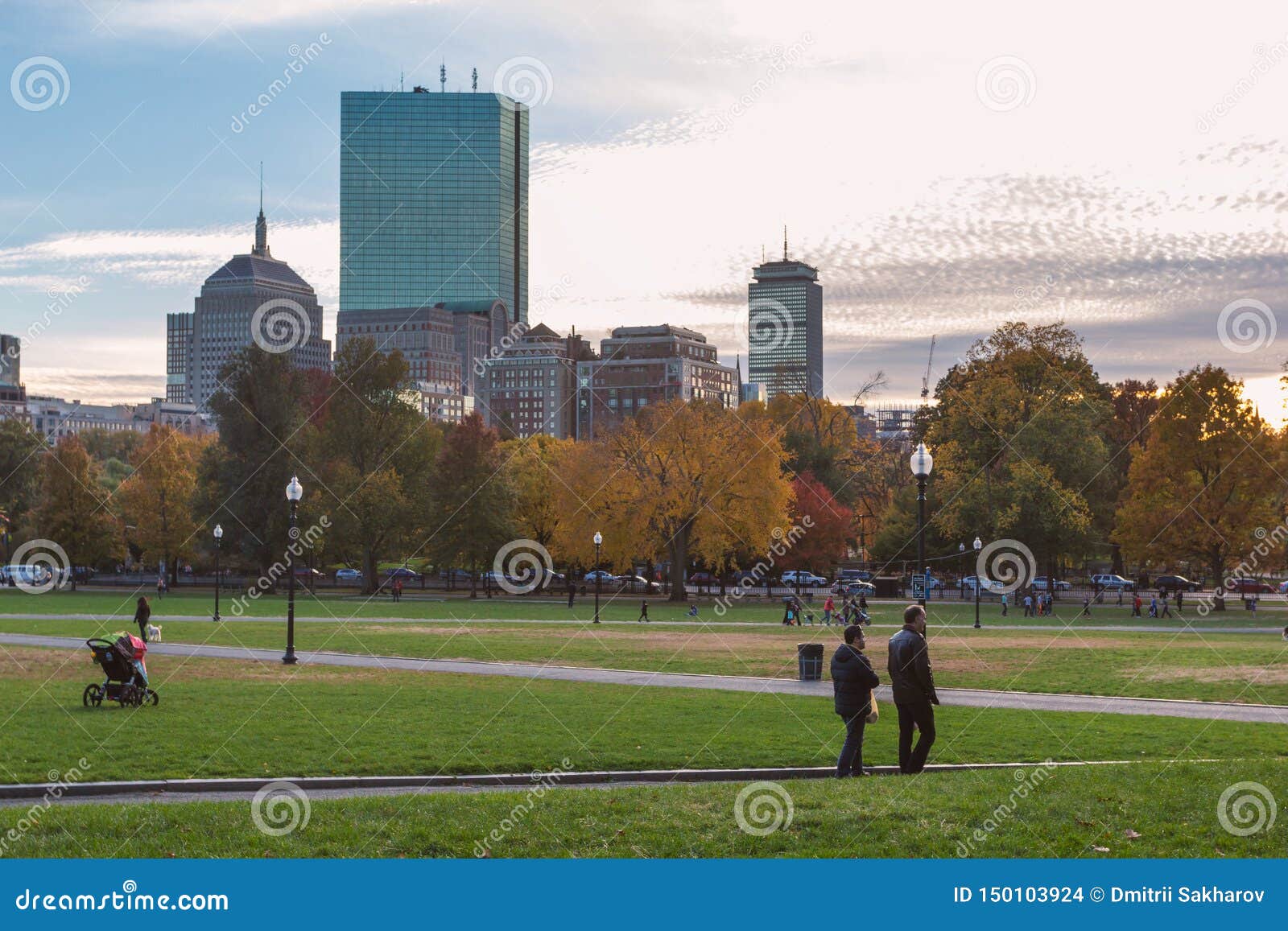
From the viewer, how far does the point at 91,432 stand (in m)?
171

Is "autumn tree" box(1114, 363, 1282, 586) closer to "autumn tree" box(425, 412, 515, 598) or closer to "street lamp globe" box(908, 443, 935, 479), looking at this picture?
"autumn tree" box(425, 412, 515, 598)

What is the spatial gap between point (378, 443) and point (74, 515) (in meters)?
25.5

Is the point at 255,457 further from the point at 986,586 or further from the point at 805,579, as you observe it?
the point at 986,586

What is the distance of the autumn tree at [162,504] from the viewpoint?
90375 millimetres

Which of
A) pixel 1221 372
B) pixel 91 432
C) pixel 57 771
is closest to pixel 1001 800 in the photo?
pixel 57 771

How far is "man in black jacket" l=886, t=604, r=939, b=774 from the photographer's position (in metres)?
14.7

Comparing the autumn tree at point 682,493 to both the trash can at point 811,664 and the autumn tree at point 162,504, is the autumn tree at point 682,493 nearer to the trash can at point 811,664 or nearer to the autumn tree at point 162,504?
the autumn tree at point 162,504

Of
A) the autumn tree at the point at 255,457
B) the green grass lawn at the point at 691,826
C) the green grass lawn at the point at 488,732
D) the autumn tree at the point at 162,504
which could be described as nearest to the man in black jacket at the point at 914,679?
the green grass lawn at the point at 691,826

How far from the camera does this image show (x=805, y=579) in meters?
95.8

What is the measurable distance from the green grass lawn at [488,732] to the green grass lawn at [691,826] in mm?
3043

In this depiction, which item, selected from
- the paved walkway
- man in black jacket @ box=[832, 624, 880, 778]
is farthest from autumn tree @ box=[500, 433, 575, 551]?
man in black jacket @ box=[832, 624, 880, 778]

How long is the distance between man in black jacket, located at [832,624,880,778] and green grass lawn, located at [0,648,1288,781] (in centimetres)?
123

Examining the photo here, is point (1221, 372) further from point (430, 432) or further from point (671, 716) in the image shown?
point (671, 716)

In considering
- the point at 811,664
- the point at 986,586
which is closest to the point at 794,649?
the point at 811,664
